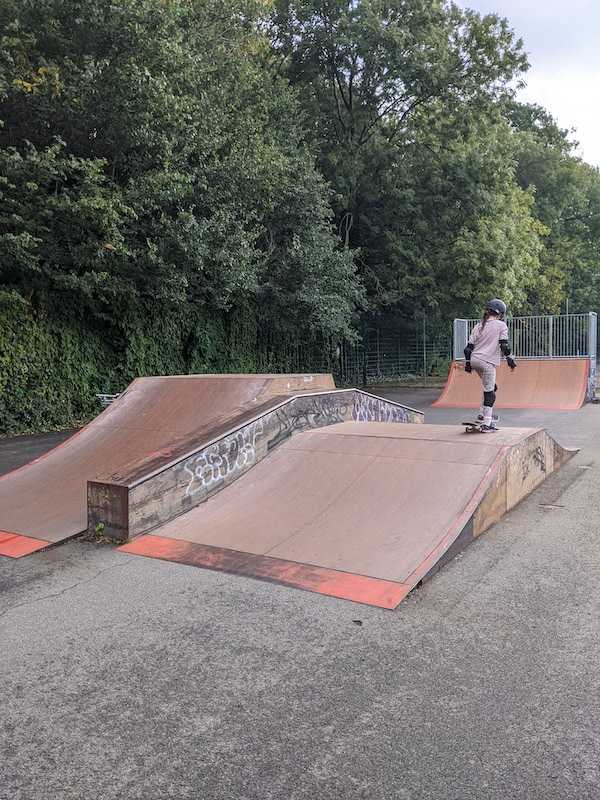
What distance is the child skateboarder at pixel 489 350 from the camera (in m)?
7.34

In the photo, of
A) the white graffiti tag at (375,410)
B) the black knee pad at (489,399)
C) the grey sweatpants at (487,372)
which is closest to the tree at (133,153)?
the white graffiti tag at (375,410)

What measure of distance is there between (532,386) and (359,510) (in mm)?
12935

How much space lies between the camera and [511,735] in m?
2.51

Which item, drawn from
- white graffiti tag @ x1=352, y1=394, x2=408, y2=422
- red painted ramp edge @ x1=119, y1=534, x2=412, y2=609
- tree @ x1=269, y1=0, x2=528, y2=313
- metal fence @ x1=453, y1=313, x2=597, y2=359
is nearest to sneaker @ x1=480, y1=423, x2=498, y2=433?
white graffiti tag @ x1=352, y1=394, x2=408, y2=422

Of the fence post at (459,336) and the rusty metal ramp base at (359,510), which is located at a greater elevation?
the fence post at (459,336)

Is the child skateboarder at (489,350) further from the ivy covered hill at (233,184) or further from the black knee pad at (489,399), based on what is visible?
the ivy covered hill at (233,184)

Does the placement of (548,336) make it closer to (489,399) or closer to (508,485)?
(489,399)

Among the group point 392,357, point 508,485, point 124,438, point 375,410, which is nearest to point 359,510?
point 508,485

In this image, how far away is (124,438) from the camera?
25.9 feet

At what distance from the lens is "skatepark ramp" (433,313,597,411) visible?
1616 cm

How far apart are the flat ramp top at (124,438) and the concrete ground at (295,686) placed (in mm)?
1516

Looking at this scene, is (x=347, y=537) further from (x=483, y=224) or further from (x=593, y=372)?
(x=483, y=224)

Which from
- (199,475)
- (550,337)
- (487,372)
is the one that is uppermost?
(550,337)

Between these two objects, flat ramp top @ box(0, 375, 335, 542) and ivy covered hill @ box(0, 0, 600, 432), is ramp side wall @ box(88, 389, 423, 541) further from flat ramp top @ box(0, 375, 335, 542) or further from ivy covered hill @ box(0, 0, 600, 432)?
ivy covered hill @ box(0, 0, 600, 432)
